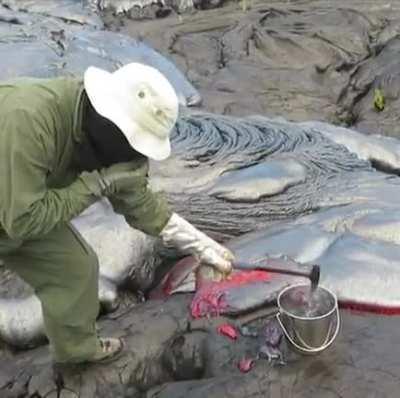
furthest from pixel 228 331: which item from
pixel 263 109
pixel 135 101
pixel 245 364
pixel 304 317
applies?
pixel 263 109

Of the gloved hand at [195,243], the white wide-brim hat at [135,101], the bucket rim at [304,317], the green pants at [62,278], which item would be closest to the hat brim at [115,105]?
the white wide-brim hat at [135,101]

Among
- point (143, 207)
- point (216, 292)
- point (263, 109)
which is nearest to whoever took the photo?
point (143, 207)

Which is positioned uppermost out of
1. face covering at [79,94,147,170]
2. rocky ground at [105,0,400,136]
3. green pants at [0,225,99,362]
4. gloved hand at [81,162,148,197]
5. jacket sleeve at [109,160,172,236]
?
face covering at [79,94,147,170]

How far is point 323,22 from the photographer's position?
7.32m

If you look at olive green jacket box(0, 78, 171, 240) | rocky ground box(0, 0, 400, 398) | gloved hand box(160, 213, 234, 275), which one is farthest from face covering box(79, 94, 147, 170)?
rocky ground box(0, 0, 400, 398)

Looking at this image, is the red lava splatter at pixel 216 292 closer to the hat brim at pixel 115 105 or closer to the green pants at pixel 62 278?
the green pants at pixel 62 278

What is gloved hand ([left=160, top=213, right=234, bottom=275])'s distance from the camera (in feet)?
9.34

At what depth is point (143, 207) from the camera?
2785 millimetres

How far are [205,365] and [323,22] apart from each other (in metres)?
4.83

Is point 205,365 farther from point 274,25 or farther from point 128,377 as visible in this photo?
point 274,25

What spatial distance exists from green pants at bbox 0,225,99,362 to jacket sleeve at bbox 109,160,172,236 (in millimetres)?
219

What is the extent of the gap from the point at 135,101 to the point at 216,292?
117 cm

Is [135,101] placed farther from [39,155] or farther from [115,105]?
[39,155]

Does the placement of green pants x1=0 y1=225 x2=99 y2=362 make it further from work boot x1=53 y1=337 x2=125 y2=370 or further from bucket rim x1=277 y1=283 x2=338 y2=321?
bucket rim x1=277 y1=283 x2=338 y2=321
